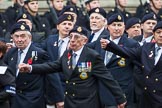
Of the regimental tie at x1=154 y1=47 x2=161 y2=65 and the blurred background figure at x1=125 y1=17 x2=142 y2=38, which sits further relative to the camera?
the blurred background figure at x1=125 y1=17 x2=142 y2=38

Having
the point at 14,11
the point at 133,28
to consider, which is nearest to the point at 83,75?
the point at 133,28

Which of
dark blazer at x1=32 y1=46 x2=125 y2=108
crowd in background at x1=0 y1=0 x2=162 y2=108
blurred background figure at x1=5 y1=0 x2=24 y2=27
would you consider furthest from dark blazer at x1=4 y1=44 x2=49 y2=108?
blurred background figure at x1=5 y1=0 x2=24 y2=27

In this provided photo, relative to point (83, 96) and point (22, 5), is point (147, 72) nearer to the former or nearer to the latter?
point (83, 96)

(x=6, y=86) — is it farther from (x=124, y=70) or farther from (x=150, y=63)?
(x=124, y=70)

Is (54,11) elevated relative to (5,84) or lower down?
lower down

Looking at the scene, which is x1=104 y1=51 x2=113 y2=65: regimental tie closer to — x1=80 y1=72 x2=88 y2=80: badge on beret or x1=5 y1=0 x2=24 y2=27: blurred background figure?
x1=80 y1=72 x2=88 y2=80: badge on beret

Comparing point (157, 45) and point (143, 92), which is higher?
point (157, 45)

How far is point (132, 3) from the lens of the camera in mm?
19031

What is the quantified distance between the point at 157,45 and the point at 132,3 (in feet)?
29.9

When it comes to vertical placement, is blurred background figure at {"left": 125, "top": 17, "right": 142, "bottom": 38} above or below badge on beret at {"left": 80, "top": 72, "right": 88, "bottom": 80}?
below

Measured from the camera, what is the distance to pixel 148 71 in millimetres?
9922

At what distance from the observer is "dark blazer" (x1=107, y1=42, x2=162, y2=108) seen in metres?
9.88

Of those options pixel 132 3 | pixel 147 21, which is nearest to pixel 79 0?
pixel 132 3

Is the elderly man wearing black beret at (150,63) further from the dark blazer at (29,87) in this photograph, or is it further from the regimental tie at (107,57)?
the dark blazer at (29,87)
